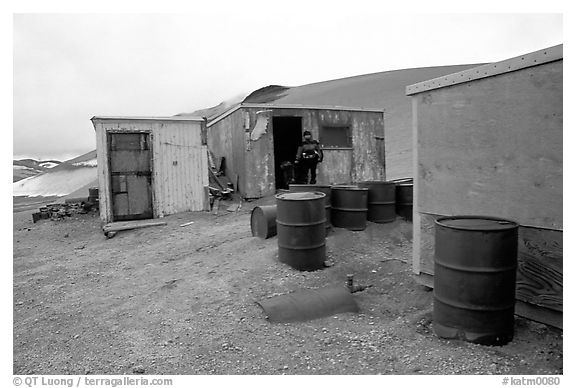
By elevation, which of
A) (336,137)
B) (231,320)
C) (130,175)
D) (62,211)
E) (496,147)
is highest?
(336,137)

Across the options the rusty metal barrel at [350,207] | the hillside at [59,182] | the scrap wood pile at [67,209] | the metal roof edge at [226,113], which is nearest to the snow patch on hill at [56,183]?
the hillside at [59,182]

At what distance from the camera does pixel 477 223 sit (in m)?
3.90

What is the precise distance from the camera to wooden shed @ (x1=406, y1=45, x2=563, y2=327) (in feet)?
11.9

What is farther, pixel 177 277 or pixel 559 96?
pixel 177 277

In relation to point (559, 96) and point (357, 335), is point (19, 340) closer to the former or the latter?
point (357, 335)

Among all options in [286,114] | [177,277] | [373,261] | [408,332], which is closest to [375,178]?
[286,114]

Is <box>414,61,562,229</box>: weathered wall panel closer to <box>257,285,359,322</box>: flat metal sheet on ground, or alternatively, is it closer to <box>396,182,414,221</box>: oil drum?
<box>257,285,359,322</box>: flat metal sheet on ground

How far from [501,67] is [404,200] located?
14.4ft

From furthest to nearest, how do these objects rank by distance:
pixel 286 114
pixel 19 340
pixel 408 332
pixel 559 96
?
pixel 286 114 < pixel 19 340 < pixel 408 332 < pixel 559 96

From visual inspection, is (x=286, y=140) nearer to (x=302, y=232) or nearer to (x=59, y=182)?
(x=302, y=232)

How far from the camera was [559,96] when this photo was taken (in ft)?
11.5

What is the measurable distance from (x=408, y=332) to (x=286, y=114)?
9.28 metres

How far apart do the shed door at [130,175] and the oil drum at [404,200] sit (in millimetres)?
6044

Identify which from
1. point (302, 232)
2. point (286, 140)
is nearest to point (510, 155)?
point (302, 232)
